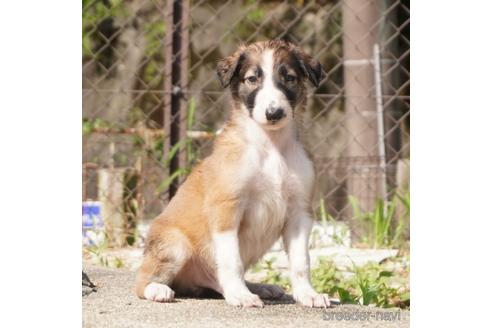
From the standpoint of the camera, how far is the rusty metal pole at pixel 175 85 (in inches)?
217

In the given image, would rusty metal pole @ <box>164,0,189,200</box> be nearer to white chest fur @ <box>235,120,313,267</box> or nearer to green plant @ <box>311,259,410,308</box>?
green plant @ <box>311,259,410,308</box>

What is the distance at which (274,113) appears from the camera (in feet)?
11.9

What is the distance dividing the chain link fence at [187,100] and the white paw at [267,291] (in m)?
1.60

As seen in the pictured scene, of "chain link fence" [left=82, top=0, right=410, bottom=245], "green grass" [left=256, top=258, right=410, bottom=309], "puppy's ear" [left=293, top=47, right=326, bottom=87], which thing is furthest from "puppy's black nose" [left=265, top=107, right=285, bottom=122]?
"chain link fence" [left=82, top=0, right=410, bottom=245]

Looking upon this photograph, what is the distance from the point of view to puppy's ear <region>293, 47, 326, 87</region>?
384cm

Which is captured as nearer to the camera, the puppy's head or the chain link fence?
the puppy's head

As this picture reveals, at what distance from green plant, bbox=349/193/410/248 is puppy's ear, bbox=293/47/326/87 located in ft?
6.14

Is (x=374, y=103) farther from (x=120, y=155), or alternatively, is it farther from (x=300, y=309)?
(x=300, y=309)

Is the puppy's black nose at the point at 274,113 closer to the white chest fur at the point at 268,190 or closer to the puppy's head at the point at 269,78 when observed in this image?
the puppy's head at the point at 269,78

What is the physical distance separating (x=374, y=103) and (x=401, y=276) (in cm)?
142

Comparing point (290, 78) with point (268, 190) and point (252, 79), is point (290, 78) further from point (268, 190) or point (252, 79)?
point (268, 190)

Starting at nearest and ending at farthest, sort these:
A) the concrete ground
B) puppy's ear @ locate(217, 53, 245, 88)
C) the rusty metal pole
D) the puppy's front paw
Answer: the concrete ground < the puppy's front paw < puppy's ear @ locate(217, 53, 245, 88) < the rusty metal pole

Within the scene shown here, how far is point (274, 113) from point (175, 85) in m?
2.06
